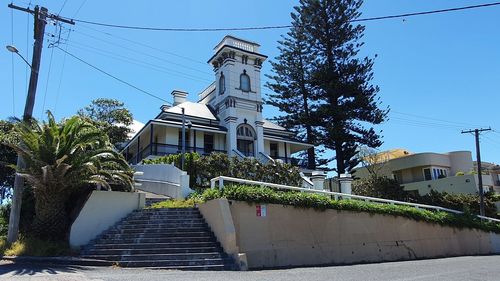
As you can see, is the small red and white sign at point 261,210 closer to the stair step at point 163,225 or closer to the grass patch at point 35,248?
the stair step at point 163,225

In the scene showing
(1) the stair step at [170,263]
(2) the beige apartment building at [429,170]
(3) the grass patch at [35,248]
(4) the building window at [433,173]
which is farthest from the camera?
(4) the building window at [433,173]

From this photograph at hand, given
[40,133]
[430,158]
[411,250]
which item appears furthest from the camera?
[430,158]

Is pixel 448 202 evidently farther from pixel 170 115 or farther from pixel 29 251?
pixel 29 251

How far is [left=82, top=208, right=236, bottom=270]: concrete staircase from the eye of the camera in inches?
471

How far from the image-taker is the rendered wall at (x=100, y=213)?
1395 cm

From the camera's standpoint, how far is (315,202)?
15242 millimetres

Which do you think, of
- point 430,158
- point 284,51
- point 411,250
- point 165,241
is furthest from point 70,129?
point 430,158

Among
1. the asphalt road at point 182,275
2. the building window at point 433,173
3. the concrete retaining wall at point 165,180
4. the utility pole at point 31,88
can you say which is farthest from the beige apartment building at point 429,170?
the utility pole at point 31,88

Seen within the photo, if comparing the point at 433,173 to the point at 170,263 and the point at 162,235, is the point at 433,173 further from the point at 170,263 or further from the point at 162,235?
the point at 170,263

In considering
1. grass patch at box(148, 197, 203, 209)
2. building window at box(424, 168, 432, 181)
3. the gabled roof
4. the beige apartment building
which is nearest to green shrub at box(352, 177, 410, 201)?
the beige apartment building

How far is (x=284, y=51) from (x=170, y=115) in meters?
17.2

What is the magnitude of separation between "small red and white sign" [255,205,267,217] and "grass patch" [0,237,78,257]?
5642 millimetres

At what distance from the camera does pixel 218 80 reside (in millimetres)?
37750

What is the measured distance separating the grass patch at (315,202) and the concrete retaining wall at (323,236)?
20 centimetres
